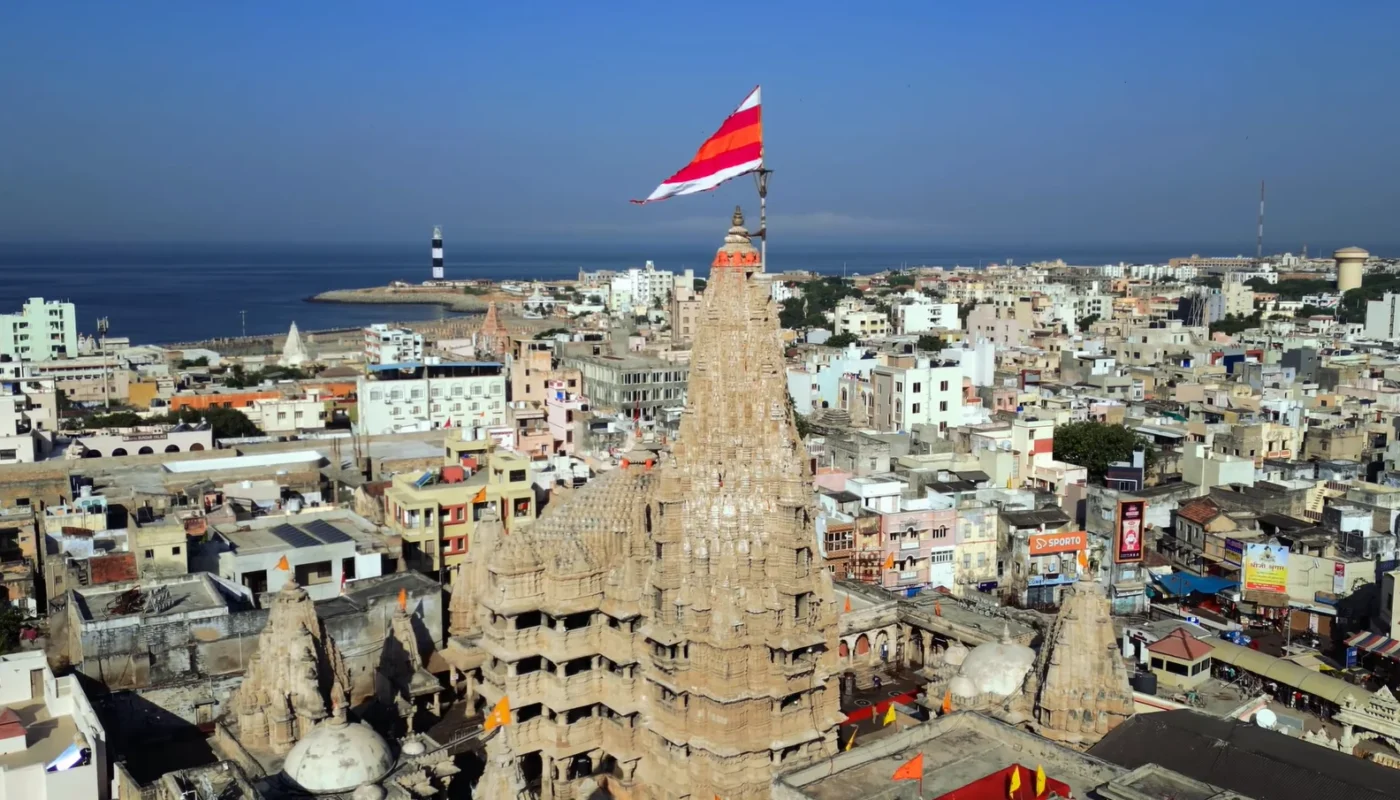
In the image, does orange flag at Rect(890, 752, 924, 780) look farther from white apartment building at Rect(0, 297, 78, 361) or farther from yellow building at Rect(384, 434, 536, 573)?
A: white apartment building at Rect(0, 297, 78, 361)

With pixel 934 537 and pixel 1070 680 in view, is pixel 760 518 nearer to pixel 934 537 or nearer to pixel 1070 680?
pixel 1070 680

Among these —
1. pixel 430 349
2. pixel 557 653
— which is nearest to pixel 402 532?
pixel 557 653

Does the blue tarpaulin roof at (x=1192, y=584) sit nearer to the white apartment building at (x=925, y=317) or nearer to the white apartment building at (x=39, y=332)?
the white apartment building at (x=925, y=317)

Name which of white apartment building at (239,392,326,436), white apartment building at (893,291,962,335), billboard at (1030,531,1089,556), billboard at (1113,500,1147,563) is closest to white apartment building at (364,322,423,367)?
white apartment building at (239,392,326,436)

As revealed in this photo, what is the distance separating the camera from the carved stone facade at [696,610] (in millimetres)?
24312

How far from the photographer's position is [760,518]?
24594 millimetres

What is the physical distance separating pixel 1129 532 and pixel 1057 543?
2806 mm

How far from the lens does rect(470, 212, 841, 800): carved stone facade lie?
2431 centimetres

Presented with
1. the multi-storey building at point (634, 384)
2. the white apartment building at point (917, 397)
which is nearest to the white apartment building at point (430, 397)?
the multi-storey building at point (634, 384)

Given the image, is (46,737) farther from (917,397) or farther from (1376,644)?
(917,397)

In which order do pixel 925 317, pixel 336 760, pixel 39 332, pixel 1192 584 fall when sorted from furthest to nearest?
pixel 925 317 < pixel 39 332 < pixel 1192 584 < pixel 336 760

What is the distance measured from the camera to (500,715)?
24328 mm

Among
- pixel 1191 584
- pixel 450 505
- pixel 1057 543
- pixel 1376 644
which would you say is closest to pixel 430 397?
pixel 450 505

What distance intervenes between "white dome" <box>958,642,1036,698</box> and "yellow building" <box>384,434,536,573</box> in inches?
760
